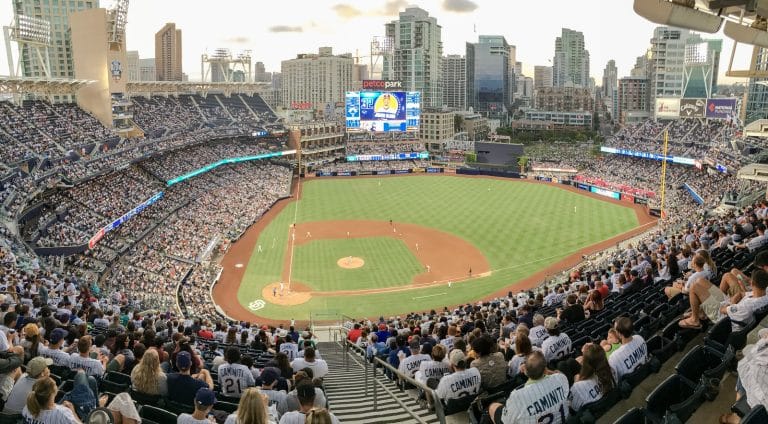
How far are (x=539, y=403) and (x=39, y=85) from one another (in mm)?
50807

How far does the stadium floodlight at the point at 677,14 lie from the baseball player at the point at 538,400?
578 centimetres

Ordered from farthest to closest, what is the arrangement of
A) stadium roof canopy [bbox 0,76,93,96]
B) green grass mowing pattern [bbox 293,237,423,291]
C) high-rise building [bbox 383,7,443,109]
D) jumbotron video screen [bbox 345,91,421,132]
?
high-rise building [bbox 383,7,443,109] < jumbotron video screen [bbox 345,91,421,132] < stadium roof canopy [bbox 0,76,93,96] < green grass mowing pattern [bbox 293,237,423,291]

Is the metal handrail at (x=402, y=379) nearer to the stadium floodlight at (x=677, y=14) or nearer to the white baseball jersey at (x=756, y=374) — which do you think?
the white baseball jersey at (x=756, y=374)

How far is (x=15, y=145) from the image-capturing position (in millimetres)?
36719

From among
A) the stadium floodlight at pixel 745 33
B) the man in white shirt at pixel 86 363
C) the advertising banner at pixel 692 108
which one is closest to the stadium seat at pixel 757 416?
the man in white shirt at pixel 86 363

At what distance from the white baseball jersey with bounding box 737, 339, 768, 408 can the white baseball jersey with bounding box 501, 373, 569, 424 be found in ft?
5.06

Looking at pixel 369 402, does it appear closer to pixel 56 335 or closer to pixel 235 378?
pixel 235 378

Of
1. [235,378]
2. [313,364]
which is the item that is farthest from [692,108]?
[235,378]

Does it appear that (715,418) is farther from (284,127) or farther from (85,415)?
(284,127)

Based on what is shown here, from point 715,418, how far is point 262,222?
47009 millimetres

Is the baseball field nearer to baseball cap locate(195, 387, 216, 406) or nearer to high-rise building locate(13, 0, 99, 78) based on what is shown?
baseball cap locate(195, 387, 216, 406)

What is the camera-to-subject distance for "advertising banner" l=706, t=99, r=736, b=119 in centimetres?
6744

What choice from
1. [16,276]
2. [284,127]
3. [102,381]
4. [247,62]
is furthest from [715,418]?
[247,62]

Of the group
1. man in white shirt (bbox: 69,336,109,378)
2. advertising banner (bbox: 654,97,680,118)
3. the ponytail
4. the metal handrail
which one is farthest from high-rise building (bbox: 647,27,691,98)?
the ponytail
